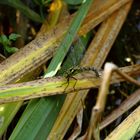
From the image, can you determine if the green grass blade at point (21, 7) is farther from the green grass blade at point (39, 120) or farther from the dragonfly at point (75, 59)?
the green grass blade at point (39, 120)

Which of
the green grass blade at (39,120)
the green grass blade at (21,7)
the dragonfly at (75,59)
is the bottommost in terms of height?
the green grass blade at (39,120)

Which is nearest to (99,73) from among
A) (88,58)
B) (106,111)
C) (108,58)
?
(88,58)

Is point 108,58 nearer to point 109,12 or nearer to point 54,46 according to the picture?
point 109,12

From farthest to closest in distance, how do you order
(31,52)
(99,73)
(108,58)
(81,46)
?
1. (108,58)
2. (81,46)
3. (31,52)
4. (99,73)

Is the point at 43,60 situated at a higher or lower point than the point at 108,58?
higher

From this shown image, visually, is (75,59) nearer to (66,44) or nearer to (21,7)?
(66,44)

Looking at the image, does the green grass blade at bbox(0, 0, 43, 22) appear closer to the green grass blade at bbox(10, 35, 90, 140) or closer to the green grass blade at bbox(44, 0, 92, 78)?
the green grass blade at bbox(44, 0, 92, 78)

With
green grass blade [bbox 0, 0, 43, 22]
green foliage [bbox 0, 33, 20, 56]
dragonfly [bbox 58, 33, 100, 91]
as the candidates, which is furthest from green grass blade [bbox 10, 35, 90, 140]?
green grass blade [bbox 0, 0, 43, 22]

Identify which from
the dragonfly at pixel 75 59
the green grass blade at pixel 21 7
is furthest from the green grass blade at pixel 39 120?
the green grass blade at pixel 21 7

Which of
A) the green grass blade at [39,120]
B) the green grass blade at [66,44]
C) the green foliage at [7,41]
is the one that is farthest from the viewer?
the green foliage at [7,41]

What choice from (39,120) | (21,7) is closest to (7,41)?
(21,7)

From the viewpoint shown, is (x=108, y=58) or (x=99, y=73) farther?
(x=108, y=58)
